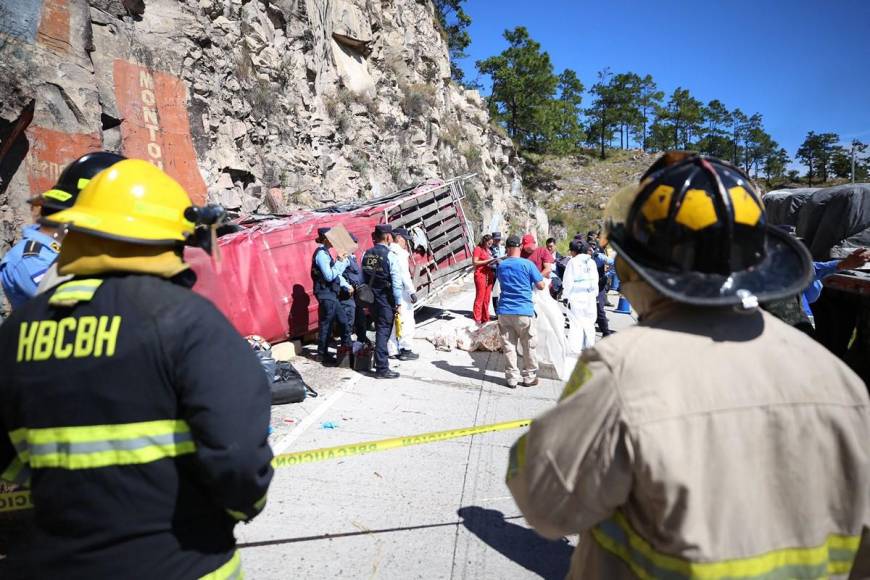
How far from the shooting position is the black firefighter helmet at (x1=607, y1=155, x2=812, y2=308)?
1173mm

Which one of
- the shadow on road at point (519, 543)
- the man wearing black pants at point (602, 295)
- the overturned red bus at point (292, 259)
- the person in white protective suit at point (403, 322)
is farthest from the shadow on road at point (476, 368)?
the shadow on road at point (519, 543)

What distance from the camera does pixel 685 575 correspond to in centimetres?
106

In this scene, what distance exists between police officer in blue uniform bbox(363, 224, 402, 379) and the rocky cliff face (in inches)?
191

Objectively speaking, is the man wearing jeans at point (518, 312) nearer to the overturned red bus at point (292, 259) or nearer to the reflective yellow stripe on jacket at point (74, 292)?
the overturned red bus at point (292, 259)

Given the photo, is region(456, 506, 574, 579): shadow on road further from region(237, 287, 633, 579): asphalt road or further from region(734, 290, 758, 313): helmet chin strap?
region(734, 290, 758, 313): helmet chin strap

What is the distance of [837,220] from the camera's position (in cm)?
709

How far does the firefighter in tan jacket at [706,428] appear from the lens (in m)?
1.05

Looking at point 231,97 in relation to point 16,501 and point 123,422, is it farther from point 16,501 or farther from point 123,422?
point 123,422

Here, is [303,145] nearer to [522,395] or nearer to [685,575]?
[522,395]

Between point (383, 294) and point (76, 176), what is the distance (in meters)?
4.96

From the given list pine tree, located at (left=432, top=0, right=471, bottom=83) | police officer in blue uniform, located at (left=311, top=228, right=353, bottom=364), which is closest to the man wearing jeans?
police officer in blue uniform, located at (left=311, top=228, right=353, bottom=364)

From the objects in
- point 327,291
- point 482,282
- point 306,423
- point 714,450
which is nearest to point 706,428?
point 714,450

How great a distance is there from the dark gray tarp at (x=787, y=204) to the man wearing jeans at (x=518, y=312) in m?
4.56

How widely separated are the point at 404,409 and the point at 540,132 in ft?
162
